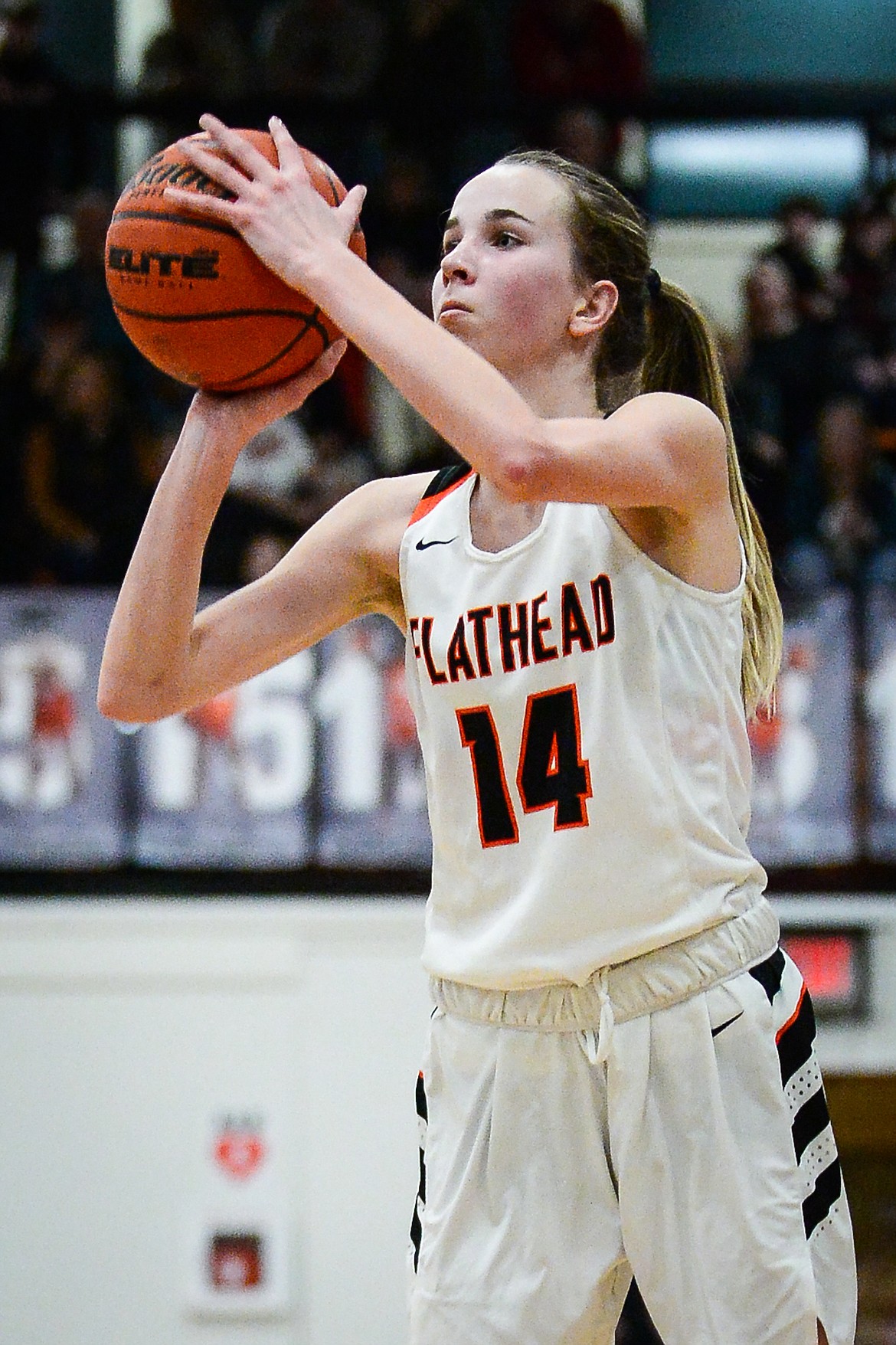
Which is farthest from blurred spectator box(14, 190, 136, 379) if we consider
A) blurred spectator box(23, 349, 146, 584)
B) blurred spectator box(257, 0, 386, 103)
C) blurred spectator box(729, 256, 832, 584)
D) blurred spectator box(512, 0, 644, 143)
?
blurred spectator box(729, 256, 832, 584)

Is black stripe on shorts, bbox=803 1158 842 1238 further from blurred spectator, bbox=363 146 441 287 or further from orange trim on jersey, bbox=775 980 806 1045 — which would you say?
blurred spectator, bbox=363 146 441 287

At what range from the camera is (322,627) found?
2.85m

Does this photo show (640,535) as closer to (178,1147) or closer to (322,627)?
(322,627)

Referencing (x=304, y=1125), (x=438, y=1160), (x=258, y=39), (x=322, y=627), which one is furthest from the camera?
(x=258, y=39)

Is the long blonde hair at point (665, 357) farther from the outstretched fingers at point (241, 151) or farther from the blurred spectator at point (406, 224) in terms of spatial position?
the blurred spectator at point (406, 224)

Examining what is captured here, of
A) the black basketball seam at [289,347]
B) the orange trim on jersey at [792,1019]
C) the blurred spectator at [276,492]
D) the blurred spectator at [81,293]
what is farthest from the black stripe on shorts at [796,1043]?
the blurred spectator at [81,293]

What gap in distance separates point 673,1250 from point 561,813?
0.62 metres

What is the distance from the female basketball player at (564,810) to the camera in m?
2.39

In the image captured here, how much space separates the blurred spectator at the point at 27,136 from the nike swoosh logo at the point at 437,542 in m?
5.46

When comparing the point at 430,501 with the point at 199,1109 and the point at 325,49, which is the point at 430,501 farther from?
the point at 325,49

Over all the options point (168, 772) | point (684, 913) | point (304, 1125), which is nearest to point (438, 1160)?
point (684, 913)

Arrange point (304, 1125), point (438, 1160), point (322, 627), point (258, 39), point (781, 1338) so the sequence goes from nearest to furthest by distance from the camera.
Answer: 1. point (781, 1338)
2. point (438, 1160)
3. point (322, 627)
4. point (304, 1125)
5. point (258, 39)

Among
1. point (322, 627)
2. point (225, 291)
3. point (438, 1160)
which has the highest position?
point (225, 291)

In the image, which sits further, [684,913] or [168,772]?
[168,772]
